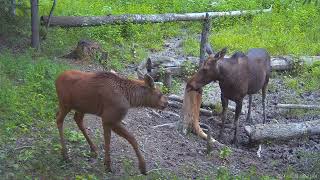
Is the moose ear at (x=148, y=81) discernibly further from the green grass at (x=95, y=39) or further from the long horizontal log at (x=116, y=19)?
the long horizontal log at (x=116, y=19)

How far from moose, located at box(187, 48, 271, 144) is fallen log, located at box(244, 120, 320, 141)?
340mm

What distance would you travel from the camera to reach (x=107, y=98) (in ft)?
24.7

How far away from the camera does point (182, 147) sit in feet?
31.4

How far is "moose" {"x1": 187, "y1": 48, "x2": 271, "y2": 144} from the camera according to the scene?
405 inches

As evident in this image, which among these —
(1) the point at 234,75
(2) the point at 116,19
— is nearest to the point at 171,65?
(2) the point at 116,19

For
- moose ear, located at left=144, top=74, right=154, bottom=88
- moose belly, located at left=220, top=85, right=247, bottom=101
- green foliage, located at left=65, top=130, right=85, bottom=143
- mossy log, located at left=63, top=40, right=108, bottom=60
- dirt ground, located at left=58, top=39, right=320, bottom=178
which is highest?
moose ear, located at left=144, top=74, right=154, bottom=88

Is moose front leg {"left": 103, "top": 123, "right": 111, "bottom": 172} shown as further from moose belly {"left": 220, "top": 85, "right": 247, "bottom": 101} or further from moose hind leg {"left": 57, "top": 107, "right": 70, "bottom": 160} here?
moose belly {"left": 220, "top": 85, "right": 247, "bottom": 101}

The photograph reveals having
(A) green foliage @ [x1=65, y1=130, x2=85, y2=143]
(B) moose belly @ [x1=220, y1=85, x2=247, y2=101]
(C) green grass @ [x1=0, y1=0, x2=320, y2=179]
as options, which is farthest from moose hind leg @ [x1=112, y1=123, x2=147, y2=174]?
(B) moose belly @ [x1=220, y1=85, x2=247, y2=101]

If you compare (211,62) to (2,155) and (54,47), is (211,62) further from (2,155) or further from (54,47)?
(54,47)

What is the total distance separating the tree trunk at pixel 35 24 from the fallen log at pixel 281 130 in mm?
5383

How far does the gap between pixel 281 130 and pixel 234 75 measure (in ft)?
4.31

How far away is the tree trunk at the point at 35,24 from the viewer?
43.1 feet

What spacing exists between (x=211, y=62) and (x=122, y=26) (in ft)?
22.0

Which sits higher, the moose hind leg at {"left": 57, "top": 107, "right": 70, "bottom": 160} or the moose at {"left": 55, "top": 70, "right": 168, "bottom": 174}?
the moose at {"left": 55, "top": 70, "right": 168, "bottom": 174}
